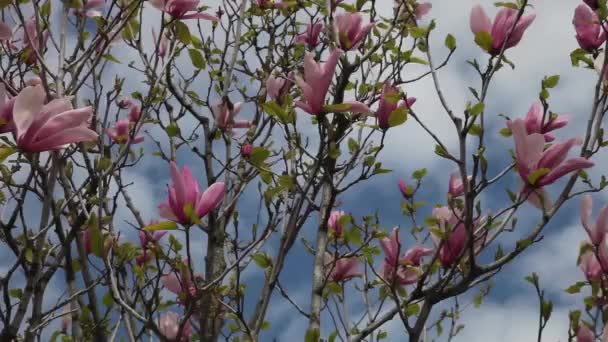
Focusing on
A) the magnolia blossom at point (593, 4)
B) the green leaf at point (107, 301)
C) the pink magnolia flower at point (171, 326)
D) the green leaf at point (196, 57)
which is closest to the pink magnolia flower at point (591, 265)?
the magnolia blossom at point (593, 4)

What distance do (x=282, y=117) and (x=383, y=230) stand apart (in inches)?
47.5

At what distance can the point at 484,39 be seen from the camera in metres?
2.15

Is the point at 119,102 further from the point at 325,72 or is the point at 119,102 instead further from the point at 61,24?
the point at 325,72

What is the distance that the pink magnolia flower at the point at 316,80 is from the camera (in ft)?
5.96

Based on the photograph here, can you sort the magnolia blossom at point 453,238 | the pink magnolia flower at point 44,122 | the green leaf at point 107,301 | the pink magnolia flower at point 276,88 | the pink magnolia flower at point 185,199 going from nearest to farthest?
the pink magnolia flower at point 44,122
the pink magnolia flower at point 185,199
the magnolia blossom at point 453,238
the pink magnolia flower at point 276,88
the green leaf at point 107,301

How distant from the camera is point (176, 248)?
258 cm

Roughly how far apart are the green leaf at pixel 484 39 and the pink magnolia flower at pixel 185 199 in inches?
38.9

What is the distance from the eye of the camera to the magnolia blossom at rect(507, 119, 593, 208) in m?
1.78

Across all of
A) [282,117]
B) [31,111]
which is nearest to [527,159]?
[282,117]

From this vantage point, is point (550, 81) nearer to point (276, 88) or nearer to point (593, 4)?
point (593, 4)

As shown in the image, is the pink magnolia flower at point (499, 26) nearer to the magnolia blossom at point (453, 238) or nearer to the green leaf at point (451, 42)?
the green leaf at point (451, 42)

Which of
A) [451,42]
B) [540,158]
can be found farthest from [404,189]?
[540,158]

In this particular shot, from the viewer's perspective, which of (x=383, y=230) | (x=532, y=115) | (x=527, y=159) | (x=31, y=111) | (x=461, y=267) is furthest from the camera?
(x=383, y=230)

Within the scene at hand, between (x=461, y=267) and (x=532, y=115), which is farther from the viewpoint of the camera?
(x=532, y=115)
